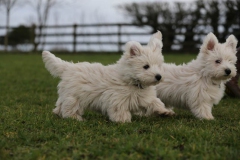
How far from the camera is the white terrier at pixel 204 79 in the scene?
483 centimetres

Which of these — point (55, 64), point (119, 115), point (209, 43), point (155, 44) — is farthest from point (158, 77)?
point (55, 64)

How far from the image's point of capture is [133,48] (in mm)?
4492

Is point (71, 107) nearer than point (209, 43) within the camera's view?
Yes

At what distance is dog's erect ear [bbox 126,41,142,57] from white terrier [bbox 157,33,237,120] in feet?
2.09

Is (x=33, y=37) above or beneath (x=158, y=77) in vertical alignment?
beneath

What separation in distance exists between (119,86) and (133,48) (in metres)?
0.49

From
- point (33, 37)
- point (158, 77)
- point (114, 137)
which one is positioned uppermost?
point (158, 77)

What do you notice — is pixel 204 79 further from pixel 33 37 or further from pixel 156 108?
pixel 33 37

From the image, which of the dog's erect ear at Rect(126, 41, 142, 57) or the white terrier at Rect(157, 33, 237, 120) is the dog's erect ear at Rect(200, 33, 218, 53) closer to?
the white terrier at Rect(157, 33, 237, 120)

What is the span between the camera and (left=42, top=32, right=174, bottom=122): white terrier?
14.6ft

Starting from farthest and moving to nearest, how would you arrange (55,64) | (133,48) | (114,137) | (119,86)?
(55,64)
(119,86)
(133,48)
(114,137)

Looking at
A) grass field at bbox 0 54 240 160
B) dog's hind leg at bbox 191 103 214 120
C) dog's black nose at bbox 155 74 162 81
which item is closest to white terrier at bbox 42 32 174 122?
dog's black nose at bbox 155 74 162 81

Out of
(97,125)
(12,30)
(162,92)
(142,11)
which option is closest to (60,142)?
(97,125)

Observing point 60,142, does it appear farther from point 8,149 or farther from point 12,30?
point 12,30
